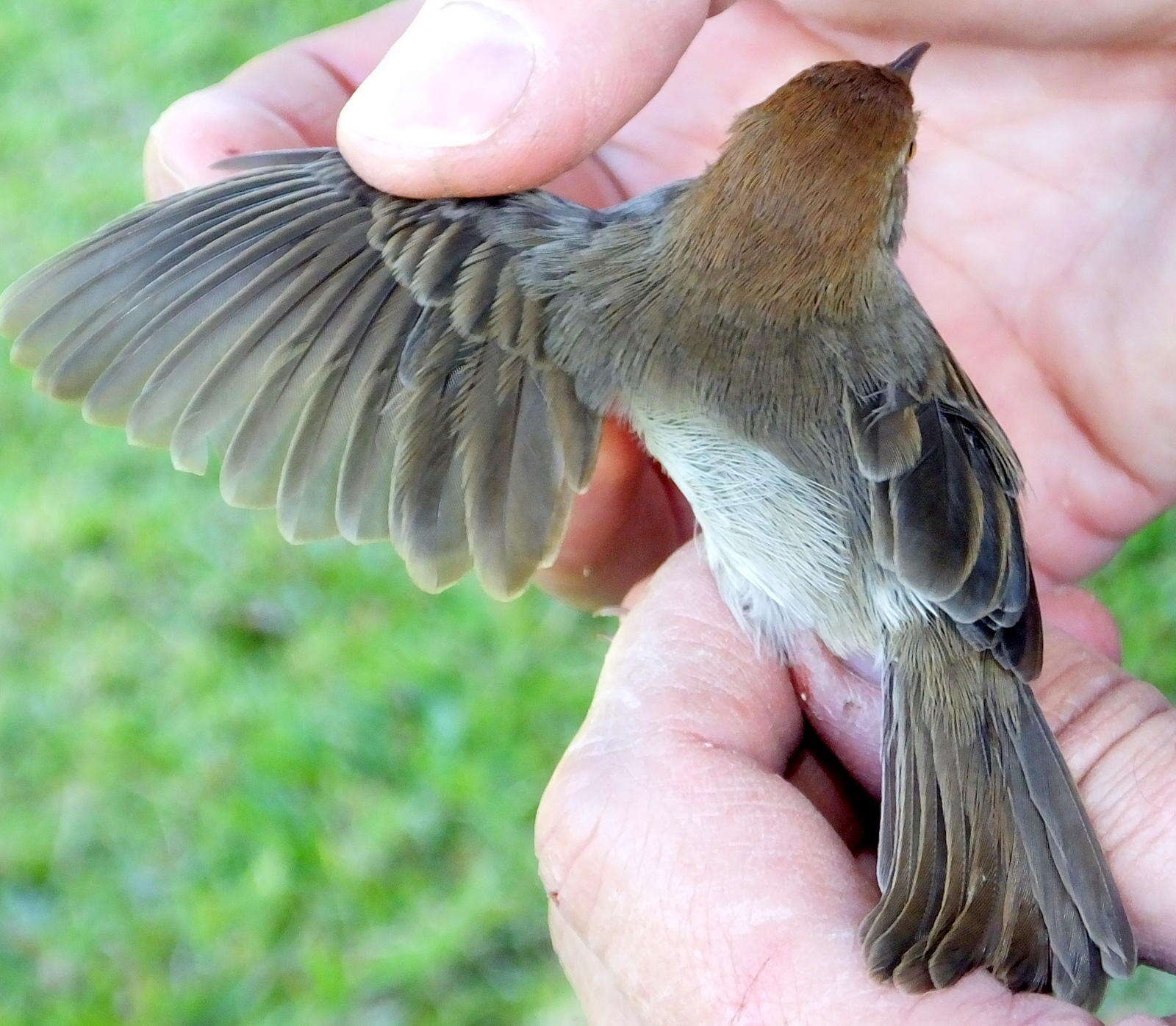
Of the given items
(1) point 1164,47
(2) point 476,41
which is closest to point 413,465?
(2) point 476,41

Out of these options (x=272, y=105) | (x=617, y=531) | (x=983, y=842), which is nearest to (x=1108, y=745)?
(x=983, y=842)

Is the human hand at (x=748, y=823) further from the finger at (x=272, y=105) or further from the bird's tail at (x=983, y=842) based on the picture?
the finger at (x=272, y=105)

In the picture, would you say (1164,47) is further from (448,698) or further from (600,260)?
(448,698)

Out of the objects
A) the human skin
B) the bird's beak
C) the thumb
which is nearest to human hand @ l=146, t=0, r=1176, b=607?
the human skin

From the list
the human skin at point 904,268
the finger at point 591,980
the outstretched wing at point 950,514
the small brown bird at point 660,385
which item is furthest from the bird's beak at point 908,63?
the finger at point 591,980

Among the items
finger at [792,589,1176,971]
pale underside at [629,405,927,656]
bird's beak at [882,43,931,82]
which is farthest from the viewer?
bird's beak at [882,43,931,82]

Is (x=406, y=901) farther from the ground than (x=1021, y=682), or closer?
closer

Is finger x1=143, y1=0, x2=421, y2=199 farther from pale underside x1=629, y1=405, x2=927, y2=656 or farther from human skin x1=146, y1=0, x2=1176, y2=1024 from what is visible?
pale underside x1=629, y1=405, x2=927, y2=656
